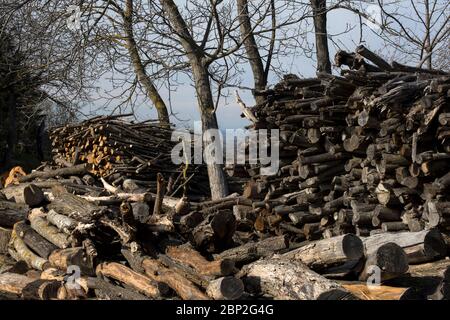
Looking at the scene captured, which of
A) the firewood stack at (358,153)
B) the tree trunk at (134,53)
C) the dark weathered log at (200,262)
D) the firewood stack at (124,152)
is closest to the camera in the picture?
the dark weathered log at (200,262)

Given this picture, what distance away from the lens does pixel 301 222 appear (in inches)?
325

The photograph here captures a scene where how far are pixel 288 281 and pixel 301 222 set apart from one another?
9.30ft

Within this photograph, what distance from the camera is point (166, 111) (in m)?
15.9

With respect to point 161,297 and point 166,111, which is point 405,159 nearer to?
point 161,297

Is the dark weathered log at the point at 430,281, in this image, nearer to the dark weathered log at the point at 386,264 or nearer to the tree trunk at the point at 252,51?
the dark weathered log at the point at 386,264

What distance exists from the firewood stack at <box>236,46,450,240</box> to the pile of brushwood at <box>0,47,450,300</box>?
0.7 inches

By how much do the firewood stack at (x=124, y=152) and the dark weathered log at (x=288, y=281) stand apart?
653 centimetres

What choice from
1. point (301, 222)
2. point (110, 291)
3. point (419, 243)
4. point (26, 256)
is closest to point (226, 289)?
point (110, 291)

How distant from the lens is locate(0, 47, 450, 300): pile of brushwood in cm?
567

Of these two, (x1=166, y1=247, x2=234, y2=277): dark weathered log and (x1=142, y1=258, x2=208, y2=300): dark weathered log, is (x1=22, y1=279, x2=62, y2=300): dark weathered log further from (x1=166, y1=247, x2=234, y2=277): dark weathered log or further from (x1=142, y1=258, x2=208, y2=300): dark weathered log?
(x1=166, y1=247, x2=234, y2=277): dark weathered log

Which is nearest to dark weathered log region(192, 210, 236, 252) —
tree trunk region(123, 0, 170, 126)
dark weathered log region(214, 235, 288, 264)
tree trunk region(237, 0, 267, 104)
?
dark weathered log region(214, 235, 288, 264)

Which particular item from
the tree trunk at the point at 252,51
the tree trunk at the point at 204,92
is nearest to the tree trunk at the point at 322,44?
the tree trunk at the point at 252,51

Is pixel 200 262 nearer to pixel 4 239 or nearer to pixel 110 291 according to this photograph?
pixel 110 291

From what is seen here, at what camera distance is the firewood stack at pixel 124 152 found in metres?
12.4
